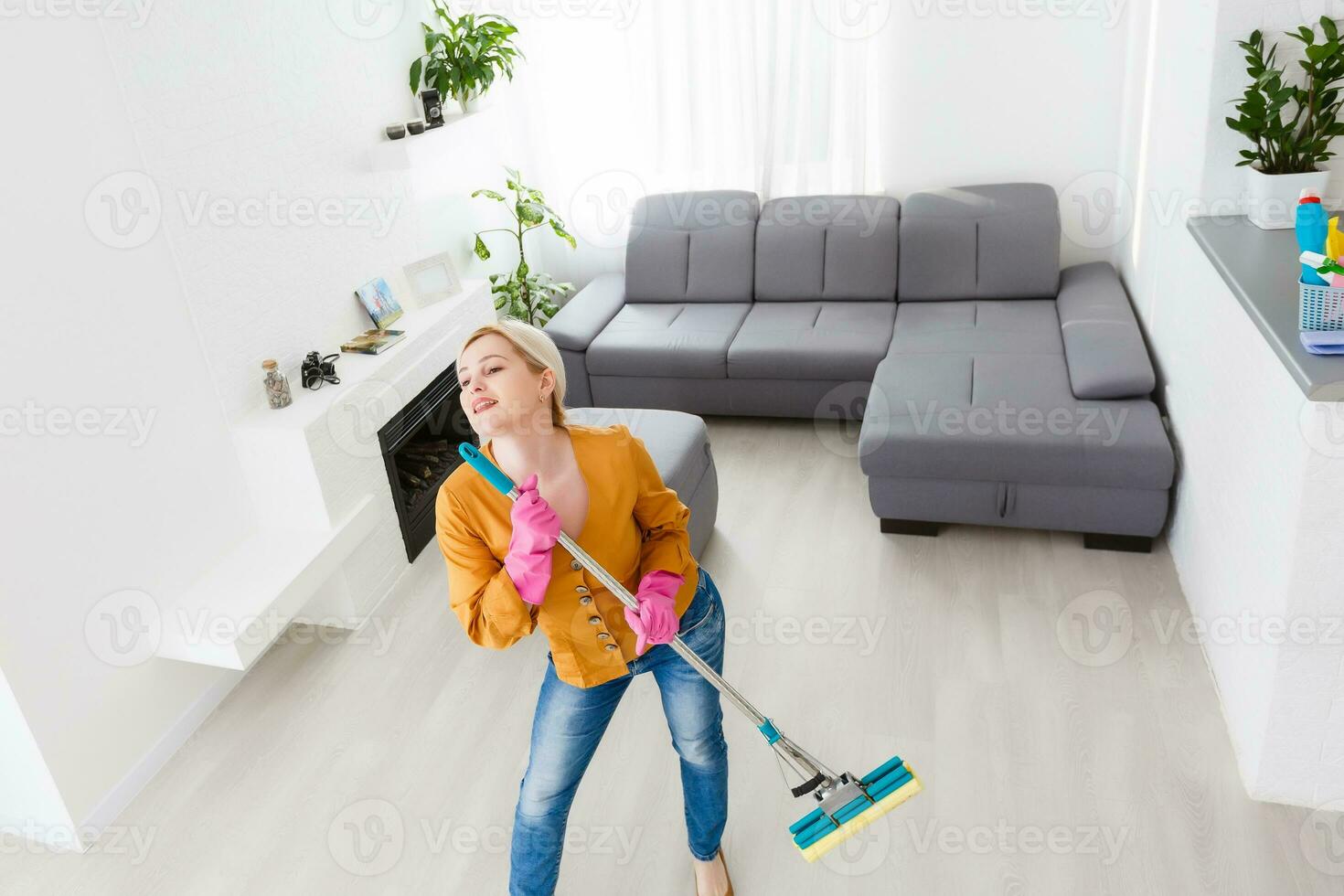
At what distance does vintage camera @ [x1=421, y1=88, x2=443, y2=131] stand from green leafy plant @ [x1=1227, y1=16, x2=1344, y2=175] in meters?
2.80

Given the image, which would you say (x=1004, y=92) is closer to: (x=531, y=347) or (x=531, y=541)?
(x=531, y=347)

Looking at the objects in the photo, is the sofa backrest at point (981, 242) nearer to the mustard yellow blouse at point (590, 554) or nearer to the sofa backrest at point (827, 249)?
the sofa backrest at point (827, 249)

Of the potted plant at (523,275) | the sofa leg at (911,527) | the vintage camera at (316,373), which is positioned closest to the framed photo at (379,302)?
the vintage camera at (316,373)

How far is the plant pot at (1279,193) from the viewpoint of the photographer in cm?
282

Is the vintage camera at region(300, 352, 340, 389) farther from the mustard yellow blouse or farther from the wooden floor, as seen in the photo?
the mustard yellow blouse

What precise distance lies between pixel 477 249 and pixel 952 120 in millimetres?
2160

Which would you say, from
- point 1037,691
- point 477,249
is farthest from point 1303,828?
point 477,249

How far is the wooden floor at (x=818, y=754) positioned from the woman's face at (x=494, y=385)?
122cm

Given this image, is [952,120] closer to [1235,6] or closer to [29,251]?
[1235,6]

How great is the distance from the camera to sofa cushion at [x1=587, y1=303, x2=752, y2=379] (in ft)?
14.3

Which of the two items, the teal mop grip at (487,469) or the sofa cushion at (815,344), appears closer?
the teal mop grip at (487,469)

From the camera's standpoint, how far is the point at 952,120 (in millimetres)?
4602

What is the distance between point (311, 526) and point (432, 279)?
1.27m

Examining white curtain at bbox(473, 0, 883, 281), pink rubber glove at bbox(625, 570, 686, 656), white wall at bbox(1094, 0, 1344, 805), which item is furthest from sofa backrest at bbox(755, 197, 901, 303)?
pink rubber glove at bbox(625, 570, 686, 656)
